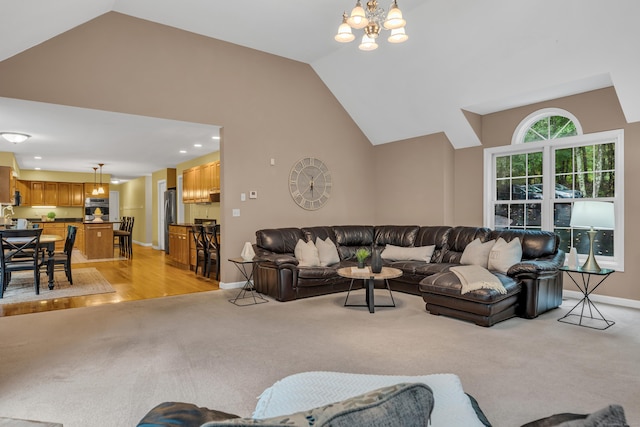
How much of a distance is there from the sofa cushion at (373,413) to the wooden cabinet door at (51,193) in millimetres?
13457

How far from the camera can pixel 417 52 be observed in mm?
5375

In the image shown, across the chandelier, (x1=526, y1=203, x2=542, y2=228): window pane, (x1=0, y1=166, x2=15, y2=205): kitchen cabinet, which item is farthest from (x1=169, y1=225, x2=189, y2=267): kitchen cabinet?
(x1=526, y1=203, x2=542, y2=228): window pane

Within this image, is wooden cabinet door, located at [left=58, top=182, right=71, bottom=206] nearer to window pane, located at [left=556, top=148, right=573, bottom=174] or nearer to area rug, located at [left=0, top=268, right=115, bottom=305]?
area rug, located at [left=0, top=268, right=115, bottom=305]

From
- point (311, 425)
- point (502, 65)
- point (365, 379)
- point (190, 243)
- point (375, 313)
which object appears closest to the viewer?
point (311, 425)

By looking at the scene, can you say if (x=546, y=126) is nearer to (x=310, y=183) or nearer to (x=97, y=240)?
(x=310, y=183)

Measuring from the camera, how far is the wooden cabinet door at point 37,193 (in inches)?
447

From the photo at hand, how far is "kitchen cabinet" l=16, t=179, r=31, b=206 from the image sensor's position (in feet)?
36.0

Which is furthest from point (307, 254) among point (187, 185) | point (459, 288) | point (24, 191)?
point (24, 191)

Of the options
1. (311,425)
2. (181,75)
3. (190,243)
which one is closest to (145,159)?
(190,243)

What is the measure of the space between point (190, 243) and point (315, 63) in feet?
13.4

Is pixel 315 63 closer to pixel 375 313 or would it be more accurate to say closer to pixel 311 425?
pixel 375 313

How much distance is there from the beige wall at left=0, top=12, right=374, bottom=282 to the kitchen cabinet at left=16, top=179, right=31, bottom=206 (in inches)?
330

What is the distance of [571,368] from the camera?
2871mm

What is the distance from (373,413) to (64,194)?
1368 cm
